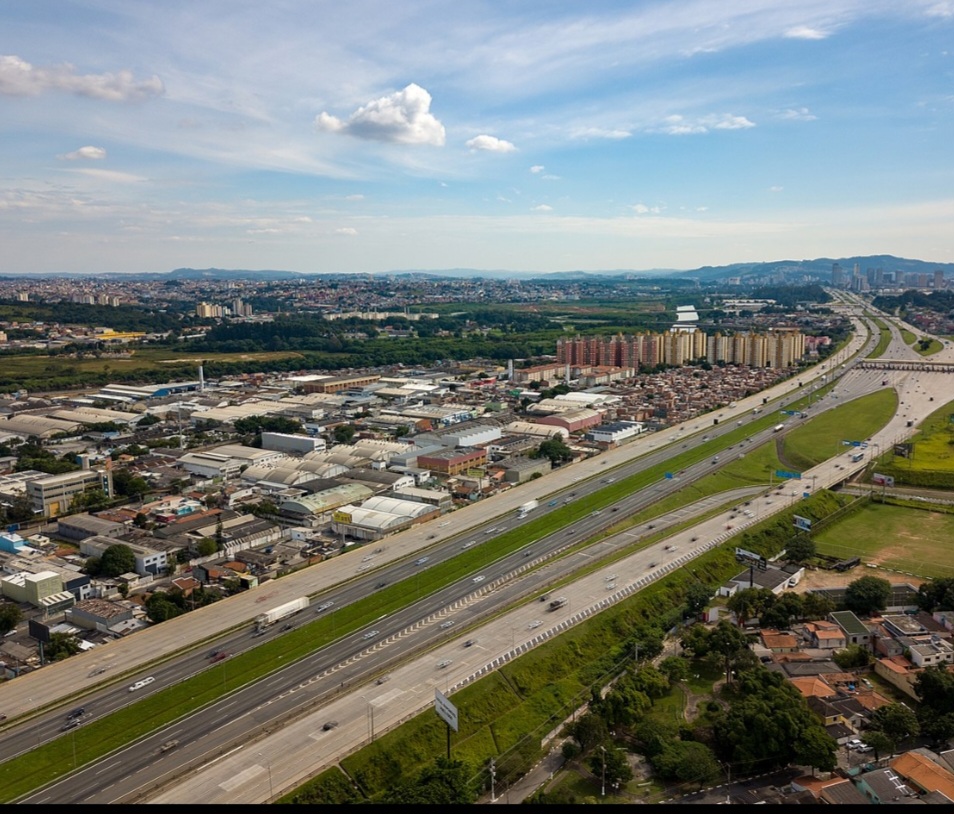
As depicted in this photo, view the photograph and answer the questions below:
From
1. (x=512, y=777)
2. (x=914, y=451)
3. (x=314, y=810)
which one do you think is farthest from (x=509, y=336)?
(x=314, y=810)

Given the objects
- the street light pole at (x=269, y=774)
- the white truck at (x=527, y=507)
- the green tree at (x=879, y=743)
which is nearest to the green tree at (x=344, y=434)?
the white truck at (x=527, y=507)

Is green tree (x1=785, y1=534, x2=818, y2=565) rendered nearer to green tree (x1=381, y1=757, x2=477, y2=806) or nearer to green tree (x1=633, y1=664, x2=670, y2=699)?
green tree (x1=633, y1=664, x2=670, y2=699)

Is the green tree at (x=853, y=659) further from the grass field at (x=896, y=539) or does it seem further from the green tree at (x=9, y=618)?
the green tree at (x=9, y=618)

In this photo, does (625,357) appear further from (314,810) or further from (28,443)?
(314,810)

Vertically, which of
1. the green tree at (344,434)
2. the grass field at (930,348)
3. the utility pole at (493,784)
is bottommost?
the utility pole at (493,784)

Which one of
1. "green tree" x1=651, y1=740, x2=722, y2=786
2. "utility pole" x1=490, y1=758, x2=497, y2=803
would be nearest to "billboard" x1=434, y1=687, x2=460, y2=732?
"utility pole" x1=490, y1=758, x2=497, y2=803

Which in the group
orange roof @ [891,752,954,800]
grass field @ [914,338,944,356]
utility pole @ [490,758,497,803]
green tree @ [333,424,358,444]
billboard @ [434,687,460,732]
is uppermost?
grass field @ [914,338,944,356]
